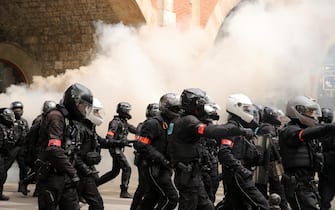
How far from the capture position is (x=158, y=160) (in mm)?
6383

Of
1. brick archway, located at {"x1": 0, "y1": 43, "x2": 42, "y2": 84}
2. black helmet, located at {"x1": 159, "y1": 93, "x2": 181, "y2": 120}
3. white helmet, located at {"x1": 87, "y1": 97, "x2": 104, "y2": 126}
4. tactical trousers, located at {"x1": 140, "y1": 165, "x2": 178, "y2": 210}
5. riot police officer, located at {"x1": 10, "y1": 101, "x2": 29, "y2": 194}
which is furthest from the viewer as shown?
brick archway, located at {"x1": 0, "y1": 43, "x2": 42, "y2": 84}

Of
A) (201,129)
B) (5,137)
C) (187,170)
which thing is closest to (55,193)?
(187,170)

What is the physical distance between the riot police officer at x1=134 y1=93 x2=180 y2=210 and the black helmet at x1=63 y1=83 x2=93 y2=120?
4.32 ft

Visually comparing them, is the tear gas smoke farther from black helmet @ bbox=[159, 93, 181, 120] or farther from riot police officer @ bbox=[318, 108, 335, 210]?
black helmet @ bbox=[159, 93, 181, 120]

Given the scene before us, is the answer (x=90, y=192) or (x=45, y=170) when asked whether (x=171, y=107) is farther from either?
(x=45, y=170)

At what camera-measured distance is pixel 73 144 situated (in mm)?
5152

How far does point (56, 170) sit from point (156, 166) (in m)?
1.66

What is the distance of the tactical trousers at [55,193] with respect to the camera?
4.94 m

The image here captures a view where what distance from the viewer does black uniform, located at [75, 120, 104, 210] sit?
220 inches

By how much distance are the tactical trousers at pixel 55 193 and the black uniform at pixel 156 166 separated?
1449mm

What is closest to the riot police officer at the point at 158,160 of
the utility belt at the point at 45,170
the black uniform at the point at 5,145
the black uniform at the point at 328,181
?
the utility belt at the point at 45,170

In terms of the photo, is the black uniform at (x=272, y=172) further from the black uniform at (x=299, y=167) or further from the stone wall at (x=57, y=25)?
the stone wall at (x=57, y=25)

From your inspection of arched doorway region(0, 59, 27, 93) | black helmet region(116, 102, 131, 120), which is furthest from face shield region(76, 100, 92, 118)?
arched doorway region(0, 59, 27, 93)

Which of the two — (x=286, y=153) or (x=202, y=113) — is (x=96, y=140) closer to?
(x=202, y=113)
